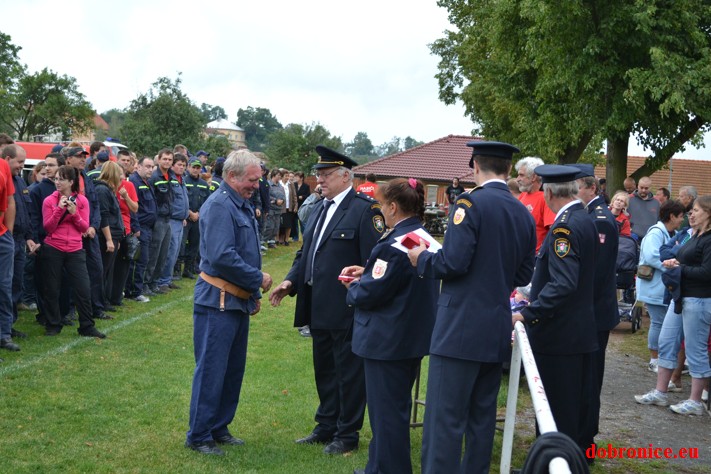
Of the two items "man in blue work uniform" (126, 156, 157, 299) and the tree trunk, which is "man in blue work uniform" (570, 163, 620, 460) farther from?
the tree trunk

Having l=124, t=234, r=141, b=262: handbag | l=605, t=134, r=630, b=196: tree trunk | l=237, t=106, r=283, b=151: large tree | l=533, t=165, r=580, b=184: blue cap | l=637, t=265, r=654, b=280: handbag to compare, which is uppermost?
l=237, t=106, r=283, b=151: large tree

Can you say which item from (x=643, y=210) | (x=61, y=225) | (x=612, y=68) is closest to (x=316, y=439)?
(x=61, y=225)

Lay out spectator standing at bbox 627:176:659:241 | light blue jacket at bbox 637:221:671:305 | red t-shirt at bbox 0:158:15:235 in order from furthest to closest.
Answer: spectator standing at bbox 627:176:659:241 → light blue jacket at bbox 637:221:671:305 → red t-shirt at bbox 0:158:15:235

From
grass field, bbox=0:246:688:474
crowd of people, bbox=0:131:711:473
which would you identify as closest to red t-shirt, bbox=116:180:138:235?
crowd of people, bbox=0:131:711:473

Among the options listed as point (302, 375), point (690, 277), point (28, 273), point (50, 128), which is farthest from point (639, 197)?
point (50, 128)

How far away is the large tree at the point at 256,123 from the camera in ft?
548

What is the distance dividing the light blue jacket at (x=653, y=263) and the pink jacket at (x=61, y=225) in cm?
676

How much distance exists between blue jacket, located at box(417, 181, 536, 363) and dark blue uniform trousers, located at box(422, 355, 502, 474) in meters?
0.12

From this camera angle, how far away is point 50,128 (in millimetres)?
74625

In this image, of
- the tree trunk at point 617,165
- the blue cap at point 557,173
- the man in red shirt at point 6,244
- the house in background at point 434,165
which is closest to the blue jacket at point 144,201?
the man in red shirt at point 6,244

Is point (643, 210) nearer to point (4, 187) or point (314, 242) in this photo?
point (314, 242)

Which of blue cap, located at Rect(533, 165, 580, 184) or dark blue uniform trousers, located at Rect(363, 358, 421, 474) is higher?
blue cap, located at Rect(533, 165, 580, 184)

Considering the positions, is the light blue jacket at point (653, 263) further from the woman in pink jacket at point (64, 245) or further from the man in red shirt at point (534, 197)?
the woman in pink jacket at point (64, 245)

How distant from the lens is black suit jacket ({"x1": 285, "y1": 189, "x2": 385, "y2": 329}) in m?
6.14
